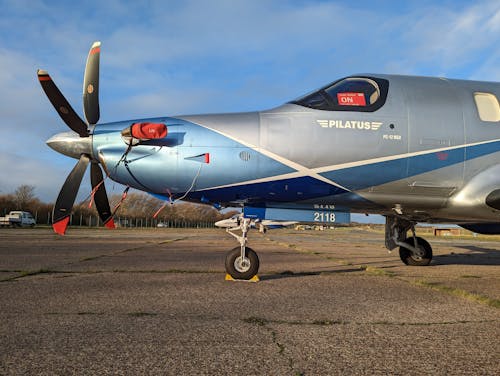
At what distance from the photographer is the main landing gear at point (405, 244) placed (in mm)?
10922

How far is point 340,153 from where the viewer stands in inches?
271

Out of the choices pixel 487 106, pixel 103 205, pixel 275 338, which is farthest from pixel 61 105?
pixel 487 106

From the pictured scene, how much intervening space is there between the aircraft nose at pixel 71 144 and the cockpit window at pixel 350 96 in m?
3.74

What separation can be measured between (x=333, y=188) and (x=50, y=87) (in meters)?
5.30

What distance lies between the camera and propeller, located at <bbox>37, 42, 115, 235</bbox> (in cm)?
677

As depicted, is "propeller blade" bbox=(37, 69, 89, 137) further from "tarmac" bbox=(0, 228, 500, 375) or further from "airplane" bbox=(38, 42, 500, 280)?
"tarmac" bbox=(0, 228, 500, 375)

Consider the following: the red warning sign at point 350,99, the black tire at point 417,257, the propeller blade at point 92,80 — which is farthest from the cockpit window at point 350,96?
the black tire at point 417,257

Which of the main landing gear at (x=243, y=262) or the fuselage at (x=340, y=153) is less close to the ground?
the fuselage at (x=340, y=153)

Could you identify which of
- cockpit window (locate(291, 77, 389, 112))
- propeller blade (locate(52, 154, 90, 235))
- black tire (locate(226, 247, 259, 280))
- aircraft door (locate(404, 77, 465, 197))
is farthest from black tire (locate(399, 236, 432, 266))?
propeller blade (locate(52, 154, 90, 235))

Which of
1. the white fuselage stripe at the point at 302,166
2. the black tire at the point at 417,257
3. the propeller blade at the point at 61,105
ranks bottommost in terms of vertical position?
the black tire at the point at 417,257

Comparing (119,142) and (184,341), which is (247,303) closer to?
(184,341)

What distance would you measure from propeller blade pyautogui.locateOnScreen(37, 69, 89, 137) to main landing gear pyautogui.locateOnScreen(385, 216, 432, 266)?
A: 804 cm

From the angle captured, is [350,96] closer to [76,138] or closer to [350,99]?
[350,99]

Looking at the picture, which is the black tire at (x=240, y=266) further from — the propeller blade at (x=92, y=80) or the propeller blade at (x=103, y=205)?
the propeller blade at (x=92, y=80)
